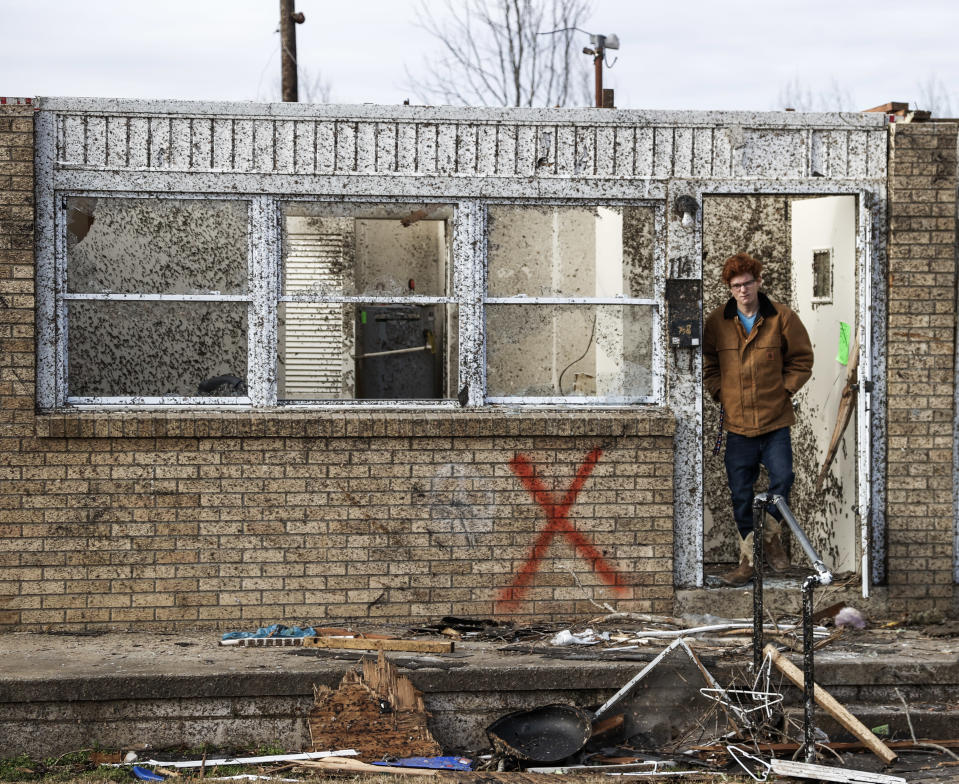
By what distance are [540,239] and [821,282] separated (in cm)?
232

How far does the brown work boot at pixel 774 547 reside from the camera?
7812mm

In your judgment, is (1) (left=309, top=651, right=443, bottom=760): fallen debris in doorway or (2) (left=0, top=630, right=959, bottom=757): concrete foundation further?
(2) (left=0, top=630, right=959, bottom=757): concrete foundation

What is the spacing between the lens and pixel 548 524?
7230 millimetres

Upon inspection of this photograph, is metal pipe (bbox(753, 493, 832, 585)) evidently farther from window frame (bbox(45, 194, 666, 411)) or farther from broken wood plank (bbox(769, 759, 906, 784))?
window frame (bbox(45, 194, 666, 411))

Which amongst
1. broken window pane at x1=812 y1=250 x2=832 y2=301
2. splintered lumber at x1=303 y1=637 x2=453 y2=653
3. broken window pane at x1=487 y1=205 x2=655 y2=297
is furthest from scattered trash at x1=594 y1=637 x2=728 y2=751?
broken window pane at x1=812 y1=250 x2=832 y2=301

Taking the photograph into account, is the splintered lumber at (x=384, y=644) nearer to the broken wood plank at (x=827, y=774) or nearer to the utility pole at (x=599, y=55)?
the broken wood plank at (x=827, y=774)

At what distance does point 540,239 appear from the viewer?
7.34 metres

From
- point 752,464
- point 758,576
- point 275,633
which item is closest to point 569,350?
point 752,464

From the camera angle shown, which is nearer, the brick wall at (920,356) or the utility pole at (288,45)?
the brick wall at (920,356)

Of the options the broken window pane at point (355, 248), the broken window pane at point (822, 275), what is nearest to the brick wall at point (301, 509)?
the broken window pane at point (355, 248)

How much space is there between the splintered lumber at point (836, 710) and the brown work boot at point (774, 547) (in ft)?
5.66

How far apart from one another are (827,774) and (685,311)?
112 inches

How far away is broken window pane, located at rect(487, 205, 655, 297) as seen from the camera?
7328mm

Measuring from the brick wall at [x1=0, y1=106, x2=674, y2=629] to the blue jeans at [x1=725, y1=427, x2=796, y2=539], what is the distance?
50cm
